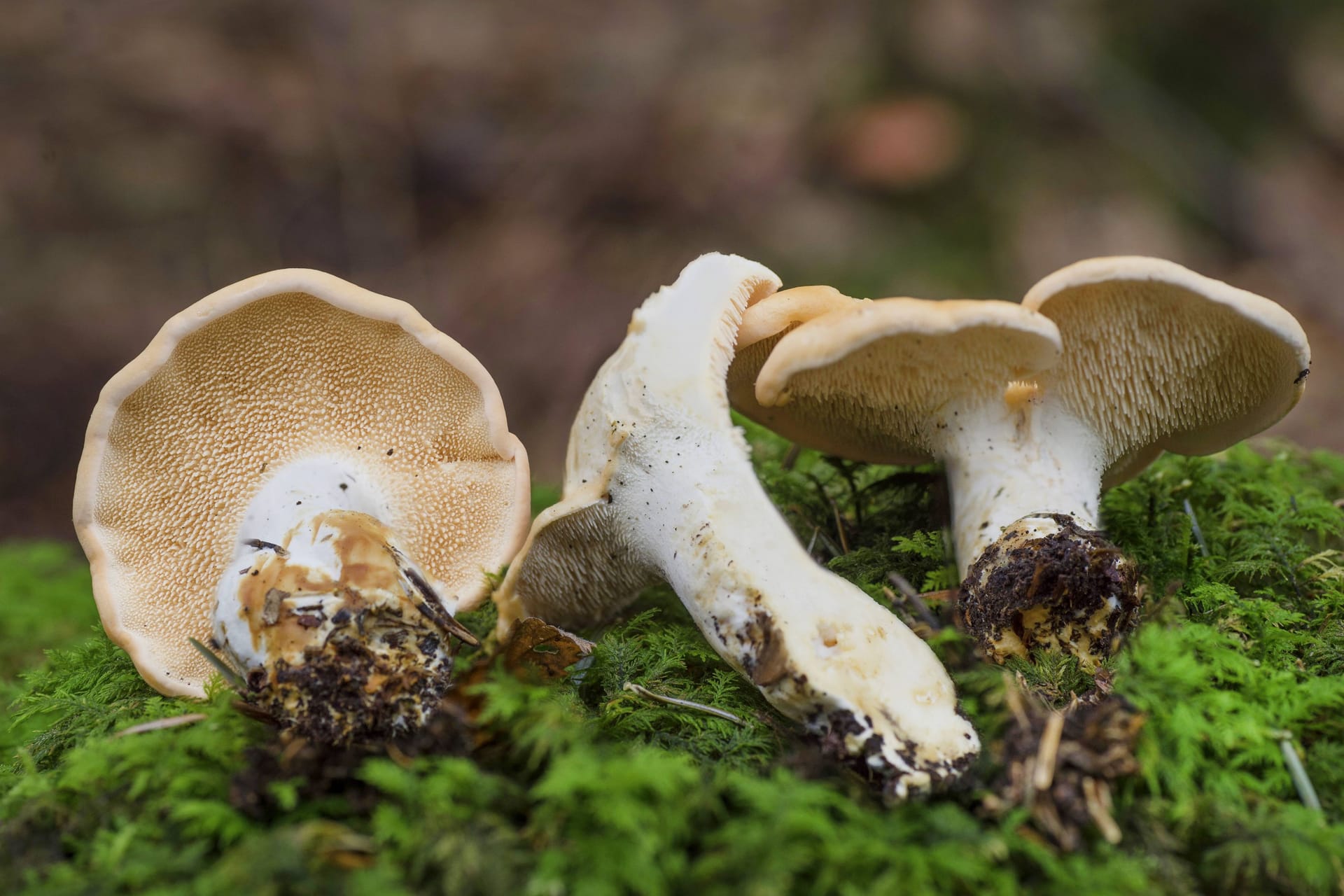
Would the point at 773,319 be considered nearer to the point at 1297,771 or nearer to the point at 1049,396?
the point at 1049,396

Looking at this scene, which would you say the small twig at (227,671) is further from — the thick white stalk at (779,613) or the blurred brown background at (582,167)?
the blurred brown background at (582,167)

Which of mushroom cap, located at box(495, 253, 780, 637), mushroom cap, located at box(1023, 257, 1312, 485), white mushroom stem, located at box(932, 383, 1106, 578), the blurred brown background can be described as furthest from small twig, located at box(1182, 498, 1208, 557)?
the blurred brown background

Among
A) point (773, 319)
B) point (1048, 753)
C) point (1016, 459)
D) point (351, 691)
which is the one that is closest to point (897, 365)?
point (773, 319)

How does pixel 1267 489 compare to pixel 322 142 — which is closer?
pixel 1267 489

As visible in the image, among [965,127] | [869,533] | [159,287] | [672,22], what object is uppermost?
[672,22]

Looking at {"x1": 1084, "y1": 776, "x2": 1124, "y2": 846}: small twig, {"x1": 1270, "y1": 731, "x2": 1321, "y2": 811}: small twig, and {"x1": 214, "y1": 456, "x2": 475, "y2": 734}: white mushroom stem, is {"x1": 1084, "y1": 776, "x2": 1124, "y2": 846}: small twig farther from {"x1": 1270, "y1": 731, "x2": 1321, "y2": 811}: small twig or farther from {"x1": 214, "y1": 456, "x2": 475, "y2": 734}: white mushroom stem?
{"x1": 214, "y1": 456, "x2": 475, "y2": 734}: white mushroom stem

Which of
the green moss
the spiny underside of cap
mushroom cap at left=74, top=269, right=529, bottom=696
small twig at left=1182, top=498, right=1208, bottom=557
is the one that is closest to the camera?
the green moss

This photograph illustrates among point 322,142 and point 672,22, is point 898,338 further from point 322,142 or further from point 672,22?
point 672,22

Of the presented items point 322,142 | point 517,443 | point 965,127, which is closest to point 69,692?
point 517,443
